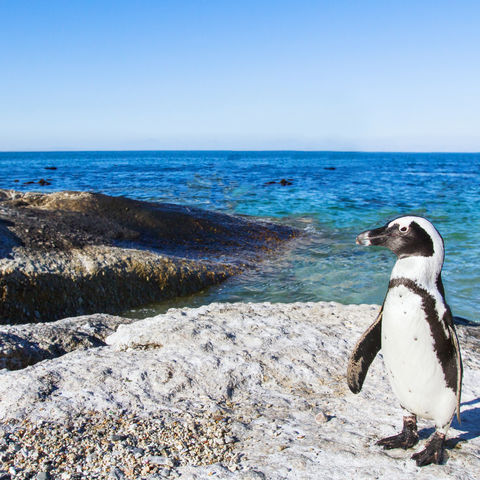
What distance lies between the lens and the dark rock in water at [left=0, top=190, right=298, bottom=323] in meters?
6.50

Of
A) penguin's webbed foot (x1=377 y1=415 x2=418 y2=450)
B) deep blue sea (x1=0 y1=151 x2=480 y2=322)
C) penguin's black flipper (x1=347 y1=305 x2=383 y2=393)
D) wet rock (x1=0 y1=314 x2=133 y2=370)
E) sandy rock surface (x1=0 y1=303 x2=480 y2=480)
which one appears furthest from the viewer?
deep blue sea (x1=0 y1=151 x2=480 y2=322)

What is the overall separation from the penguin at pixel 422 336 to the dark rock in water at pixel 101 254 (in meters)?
5.09

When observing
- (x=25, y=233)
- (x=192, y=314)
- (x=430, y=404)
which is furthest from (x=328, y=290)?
(x=430, y=404)

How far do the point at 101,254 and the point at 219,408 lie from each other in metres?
4.78

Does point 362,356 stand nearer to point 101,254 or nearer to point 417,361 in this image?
point 417,361

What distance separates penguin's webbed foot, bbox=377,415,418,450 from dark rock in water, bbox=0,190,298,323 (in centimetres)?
506

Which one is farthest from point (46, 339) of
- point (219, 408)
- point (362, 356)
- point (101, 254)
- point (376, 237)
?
point (376, 237)

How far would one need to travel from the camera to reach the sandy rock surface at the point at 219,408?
8.60ft

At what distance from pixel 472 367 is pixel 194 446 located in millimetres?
2658

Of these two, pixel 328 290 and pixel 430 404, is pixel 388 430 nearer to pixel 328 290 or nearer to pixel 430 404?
pixel 430 404

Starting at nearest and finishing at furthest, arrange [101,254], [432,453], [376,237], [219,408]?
1. [432,453]
2. [376,237]
3. [219,408]
4. [101,254]

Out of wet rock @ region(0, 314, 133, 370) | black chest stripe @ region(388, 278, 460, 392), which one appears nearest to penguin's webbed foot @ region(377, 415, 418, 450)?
black chest stripe @ region(388, 278, 460, 392)

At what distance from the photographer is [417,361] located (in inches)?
116

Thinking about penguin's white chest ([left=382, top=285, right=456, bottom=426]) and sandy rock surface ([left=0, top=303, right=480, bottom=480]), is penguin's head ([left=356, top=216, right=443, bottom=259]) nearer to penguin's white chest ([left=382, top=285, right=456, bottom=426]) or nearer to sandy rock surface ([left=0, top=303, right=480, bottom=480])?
penguin's white chest ([left=382, top=285, right=456, bottom=426])
